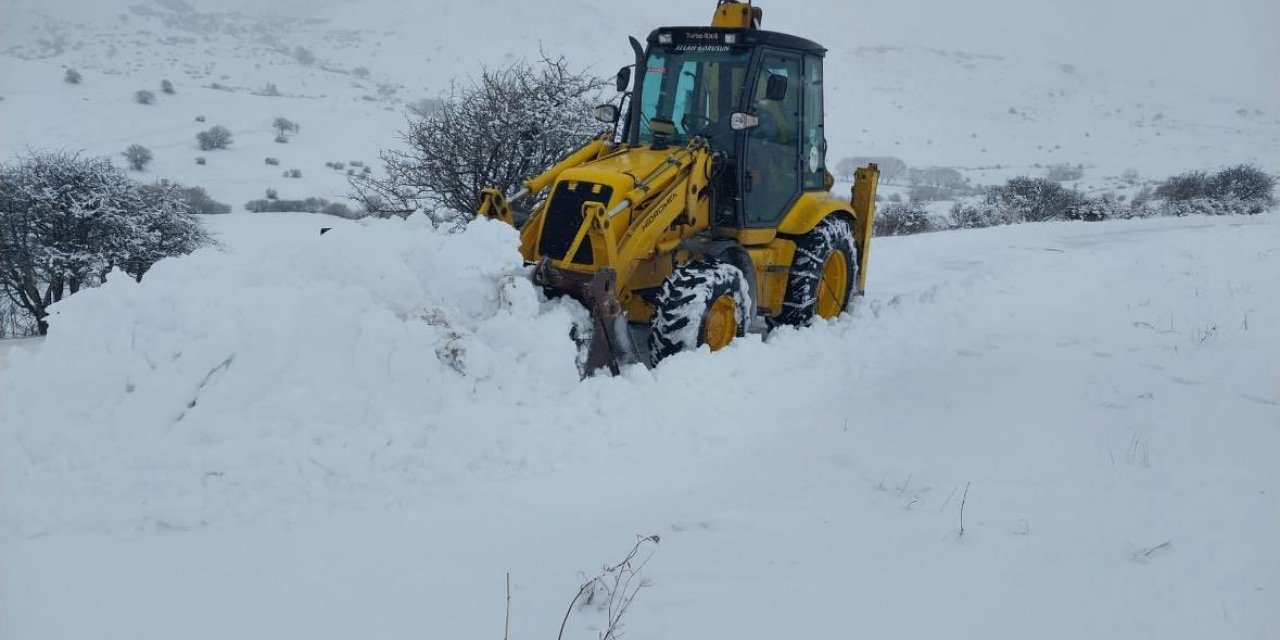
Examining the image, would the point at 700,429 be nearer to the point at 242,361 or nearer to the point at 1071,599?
the point at 1071,599

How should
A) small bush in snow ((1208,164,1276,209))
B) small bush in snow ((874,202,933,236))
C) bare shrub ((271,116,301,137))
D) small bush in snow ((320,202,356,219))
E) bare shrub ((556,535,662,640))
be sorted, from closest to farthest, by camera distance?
bare shrub ((556,535,662,640)) → small bush in snow ((320,202,356,219)) → small bush in snow ((874,202,933,236)) → small bush in snow ((1208,164,1276,209)) → bare shrub ((271,116,301,137))

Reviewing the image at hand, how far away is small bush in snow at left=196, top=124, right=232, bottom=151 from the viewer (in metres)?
32.2

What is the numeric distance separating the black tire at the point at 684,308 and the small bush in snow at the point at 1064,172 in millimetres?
39942

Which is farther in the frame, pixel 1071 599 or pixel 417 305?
pixel 417 305

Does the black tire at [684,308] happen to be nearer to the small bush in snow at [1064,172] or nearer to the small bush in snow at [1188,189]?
the small bush in snow at [1188,189]

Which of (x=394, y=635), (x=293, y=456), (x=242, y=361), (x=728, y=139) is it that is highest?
(x=728, y=139)

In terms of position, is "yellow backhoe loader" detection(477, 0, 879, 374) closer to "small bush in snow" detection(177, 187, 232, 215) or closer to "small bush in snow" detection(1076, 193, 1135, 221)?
"small bush in snow" detection(1076, 193, 1135, 221)

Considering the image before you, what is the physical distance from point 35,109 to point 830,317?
37547 millimetres

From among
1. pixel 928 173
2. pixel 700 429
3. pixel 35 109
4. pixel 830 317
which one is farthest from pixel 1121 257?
pixel 35 109

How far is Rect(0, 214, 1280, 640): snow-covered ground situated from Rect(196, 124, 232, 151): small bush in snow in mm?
30752

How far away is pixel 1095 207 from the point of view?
23141 mm

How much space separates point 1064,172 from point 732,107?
136 ft

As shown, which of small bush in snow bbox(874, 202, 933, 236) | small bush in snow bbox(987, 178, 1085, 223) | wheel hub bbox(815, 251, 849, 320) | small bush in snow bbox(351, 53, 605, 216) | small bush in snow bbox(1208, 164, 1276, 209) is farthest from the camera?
small bush in snow bbox(1208, 164, 1276, 209)

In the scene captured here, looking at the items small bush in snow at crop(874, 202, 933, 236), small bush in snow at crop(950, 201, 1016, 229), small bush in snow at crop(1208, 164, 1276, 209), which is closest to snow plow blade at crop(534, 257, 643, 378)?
small bush in snow at crop(874, 202, 933, 236)
